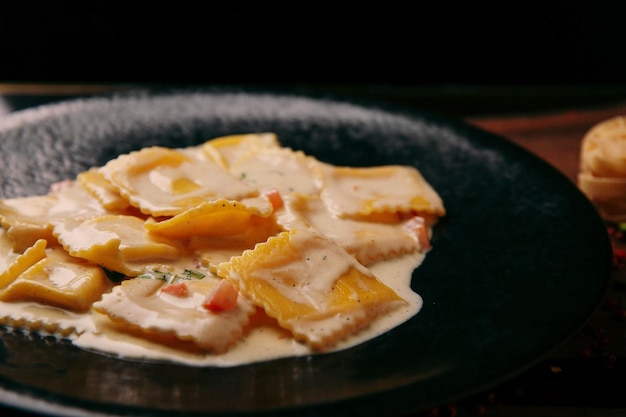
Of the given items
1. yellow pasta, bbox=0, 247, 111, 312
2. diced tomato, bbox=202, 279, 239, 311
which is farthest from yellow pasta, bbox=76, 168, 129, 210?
diced tomato, bbox=202, 279, 239, 311

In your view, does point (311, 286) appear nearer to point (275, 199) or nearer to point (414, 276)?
point (414, 276)

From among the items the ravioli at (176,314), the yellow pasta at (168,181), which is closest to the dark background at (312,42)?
the yellow pasta at (168,181)

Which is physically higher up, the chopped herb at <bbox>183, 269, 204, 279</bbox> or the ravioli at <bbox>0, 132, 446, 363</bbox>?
the ravioli at <bbox>0, 132, 446, 363</bbox>

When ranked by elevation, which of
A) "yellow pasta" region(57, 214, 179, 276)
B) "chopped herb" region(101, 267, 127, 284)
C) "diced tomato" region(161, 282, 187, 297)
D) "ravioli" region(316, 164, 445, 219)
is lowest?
"chopped herb" region(101, 267, 127, 284)

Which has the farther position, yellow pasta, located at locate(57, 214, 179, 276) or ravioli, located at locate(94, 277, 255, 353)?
yellow pasta, located at locate(57, 214, 179, 276)

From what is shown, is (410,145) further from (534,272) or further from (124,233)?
(124,233)

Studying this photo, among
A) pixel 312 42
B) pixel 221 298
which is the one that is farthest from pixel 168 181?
pixel 312 42

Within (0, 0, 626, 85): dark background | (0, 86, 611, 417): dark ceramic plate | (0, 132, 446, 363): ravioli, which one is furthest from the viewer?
(0, 0, 626, 85): dark background

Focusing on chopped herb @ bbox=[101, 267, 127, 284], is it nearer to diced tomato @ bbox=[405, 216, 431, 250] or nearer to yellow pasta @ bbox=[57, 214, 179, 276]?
yellow pasta @ bbox=[57, 214, 179, 276]
